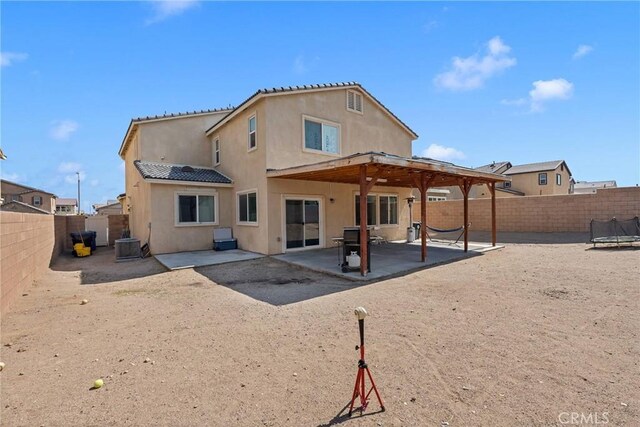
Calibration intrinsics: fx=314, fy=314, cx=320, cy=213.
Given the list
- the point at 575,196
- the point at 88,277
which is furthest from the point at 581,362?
the point at 575,196

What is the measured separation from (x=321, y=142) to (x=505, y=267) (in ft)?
24.1

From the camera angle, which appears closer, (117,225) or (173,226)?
(173,226)

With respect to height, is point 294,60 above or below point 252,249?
above

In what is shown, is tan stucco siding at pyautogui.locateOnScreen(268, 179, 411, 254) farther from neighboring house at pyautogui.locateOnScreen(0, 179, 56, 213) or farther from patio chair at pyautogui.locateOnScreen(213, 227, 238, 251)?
neighboring house at pyautogui.locateOnScreen(0, 179, 56, 213)

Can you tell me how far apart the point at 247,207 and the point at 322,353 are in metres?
8.76

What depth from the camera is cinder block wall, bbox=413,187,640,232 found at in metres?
13.6

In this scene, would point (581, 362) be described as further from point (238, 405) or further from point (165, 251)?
point (165, 251)

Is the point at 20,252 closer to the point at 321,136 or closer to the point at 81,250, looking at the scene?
the point at 81,250

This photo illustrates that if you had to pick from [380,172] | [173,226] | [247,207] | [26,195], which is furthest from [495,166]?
[26,195]

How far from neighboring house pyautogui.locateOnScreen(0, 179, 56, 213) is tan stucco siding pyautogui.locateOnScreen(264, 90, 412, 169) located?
1619 inches

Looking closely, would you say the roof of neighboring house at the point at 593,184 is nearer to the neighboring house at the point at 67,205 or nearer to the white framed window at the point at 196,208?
the white framed window at the point at 196,208

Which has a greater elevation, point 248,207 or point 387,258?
point 248,207

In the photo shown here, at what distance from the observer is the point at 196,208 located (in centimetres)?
1216

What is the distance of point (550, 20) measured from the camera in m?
8.06
